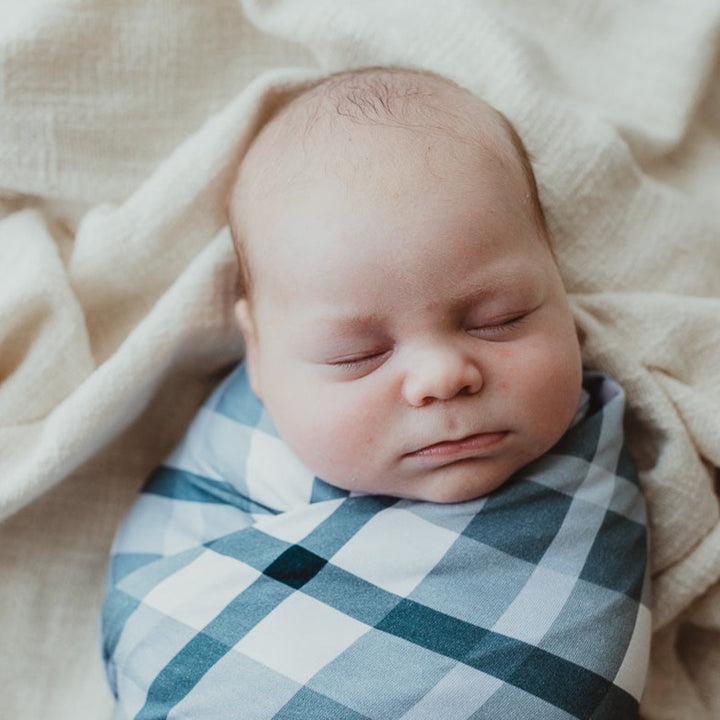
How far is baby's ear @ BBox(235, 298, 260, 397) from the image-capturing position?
3.67 ft

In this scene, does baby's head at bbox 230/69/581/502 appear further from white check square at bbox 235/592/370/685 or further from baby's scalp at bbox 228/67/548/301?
white check square at bbox 235/592/370/685

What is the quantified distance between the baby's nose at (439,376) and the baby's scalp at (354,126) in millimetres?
210

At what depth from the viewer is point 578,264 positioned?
4.04 ft

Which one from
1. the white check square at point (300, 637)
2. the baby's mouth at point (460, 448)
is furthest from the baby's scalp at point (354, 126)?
the white check square at point (300, 637)

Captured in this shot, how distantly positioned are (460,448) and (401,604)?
0.18m

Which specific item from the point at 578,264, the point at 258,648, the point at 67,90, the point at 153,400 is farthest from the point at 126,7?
the point at 258,648

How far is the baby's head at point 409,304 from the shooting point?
3.14 feet

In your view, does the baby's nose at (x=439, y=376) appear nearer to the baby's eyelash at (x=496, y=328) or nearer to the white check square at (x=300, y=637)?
the baby's eyelash at (x=496, y=328)

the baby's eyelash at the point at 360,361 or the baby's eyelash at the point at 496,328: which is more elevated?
the baby's eyelash at the point at 496,328

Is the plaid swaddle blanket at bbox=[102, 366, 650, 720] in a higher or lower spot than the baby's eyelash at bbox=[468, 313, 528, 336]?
lower

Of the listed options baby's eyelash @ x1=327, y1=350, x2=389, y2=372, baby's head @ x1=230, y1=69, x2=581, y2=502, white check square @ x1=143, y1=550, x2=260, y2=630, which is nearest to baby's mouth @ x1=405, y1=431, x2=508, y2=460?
baby's head @ x1=230, y1=69, x2=581, y2=502

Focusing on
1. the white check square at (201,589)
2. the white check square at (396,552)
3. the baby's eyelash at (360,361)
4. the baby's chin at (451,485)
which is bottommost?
the white check square at (201,589)

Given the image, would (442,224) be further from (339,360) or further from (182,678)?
(182,678)

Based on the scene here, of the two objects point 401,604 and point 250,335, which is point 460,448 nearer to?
point 401,604
